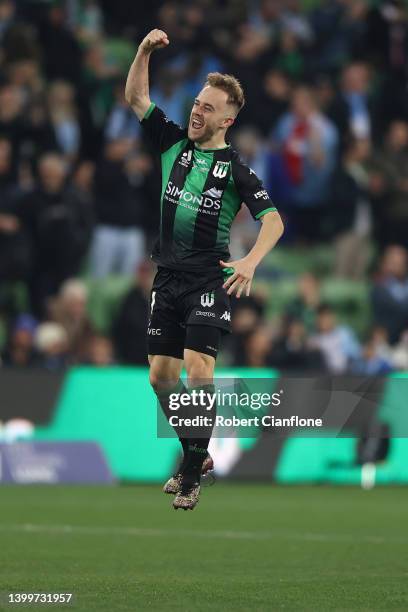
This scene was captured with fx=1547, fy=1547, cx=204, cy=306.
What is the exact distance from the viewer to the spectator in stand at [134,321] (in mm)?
19031

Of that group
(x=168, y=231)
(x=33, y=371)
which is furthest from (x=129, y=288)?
(x=168, y=231)

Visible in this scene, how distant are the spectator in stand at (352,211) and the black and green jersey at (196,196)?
11.5 m

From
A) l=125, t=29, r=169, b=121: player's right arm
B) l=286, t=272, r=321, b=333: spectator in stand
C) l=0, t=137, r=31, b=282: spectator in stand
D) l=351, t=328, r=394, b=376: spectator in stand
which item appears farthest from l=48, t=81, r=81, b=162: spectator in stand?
l=125, t=29, r=169, b=121: player's right arm

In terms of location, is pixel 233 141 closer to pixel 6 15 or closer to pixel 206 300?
pixel 6 15

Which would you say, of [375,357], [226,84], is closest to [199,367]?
[226,84]

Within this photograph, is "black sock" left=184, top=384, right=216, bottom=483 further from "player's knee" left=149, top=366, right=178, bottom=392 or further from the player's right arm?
the player's right arm

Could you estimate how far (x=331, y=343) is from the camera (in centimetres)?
1955

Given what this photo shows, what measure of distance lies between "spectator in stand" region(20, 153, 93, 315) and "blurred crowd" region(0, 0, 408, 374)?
0.02m

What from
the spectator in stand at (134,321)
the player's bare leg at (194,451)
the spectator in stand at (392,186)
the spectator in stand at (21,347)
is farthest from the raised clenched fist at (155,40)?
the spectator in stand at (392,186)

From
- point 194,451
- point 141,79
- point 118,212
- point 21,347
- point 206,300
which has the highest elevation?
point 141,79

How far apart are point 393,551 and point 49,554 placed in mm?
2657

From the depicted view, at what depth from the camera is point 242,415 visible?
948 centimetres

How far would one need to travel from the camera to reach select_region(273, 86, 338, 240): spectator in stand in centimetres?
2084

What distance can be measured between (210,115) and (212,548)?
157 inches
